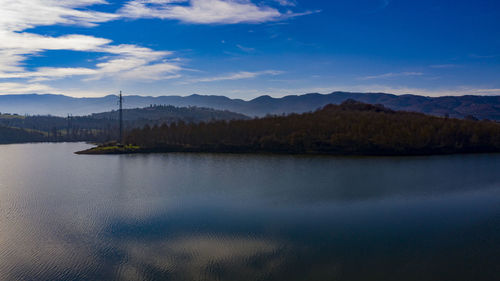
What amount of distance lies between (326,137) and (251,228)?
4443 centimetres

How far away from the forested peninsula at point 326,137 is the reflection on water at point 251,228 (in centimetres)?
2554

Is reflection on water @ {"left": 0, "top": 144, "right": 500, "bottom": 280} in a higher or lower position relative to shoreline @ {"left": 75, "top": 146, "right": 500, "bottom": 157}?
lower

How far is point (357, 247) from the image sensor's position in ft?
46.2

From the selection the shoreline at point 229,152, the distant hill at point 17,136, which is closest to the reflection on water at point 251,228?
the shoreline at point 229,152

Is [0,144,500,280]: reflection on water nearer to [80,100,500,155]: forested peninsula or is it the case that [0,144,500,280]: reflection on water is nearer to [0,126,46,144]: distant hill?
[80,100,500,155]: forested peninsula

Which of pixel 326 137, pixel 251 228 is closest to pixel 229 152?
pixel 326 137

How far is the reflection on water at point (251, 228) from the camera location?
475 inches

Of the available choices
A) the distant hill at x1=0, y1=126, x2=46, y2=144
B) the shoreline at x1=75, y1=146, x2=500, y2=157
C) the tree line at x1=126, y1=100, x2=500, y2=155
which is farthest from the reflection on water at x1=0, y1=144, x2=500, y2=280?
the distant hill at x1=0, y1=126, x2=46, y2=144

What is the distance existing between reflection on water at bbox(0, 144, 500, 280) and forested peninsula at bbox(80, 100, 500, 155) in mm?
25543

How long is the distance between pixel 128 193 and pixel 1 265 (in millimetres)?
→ 12013

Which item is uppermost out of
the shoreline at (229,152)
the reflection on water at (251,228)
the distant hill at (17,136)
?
the distant hill at (17,136)

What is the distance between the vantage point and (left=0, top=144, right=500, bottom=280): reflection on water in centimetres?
1205

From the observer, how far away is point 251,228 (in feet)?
52.5

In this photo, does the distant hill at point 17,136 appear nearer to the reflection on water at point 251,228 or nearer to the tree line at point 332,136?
the tree line at point 332,136
